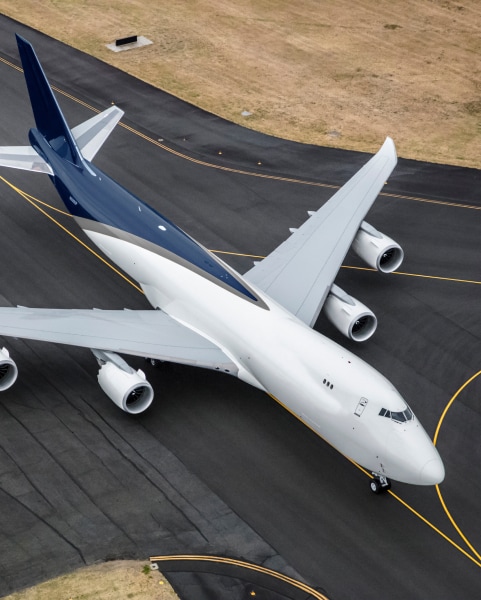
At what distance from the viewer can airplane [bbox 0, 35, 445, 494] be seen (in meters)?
36.5

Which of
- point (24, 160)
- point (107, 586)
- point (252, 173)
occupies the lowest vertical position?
point (107, 586)

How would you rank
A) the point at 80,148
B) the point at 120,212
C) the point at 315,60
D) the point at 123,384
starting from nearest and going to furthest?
the point at 123,384
the point at 120,212
the point at 80,148
the point at 315,60

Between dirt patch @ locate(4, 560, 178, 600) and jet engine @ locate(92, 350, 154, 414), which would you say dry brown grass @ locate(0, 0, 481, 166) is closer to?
jet engine @ locate(92, 350, 154, 414)

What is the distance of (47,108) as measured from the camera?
49.7 m

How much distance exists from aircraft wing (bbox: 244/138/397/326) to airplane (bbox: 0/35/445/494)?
0.06 m

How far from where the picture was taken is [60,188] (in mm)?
49250

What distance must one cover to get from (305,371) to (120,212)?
13898mm

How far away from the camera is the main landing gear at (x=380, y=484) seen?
38.0 metres

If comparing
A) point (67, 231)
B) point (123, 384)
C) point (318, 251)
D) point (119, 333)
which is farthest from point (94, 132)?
point (123, 384)

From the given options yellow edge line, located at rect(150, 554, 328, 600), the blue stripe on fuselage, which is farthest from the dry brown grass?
yellow edge line, located at rect(150, 554, 328, 600)

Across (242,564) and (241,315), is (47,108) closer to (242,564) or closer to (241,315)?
(241,315)

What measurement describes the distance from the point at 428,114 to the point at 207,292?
3307cm

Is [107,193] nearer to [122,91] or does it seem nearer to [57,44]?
A: [122,91]

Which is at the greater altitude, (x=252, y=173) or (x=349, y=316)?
(x=349, y=316)
